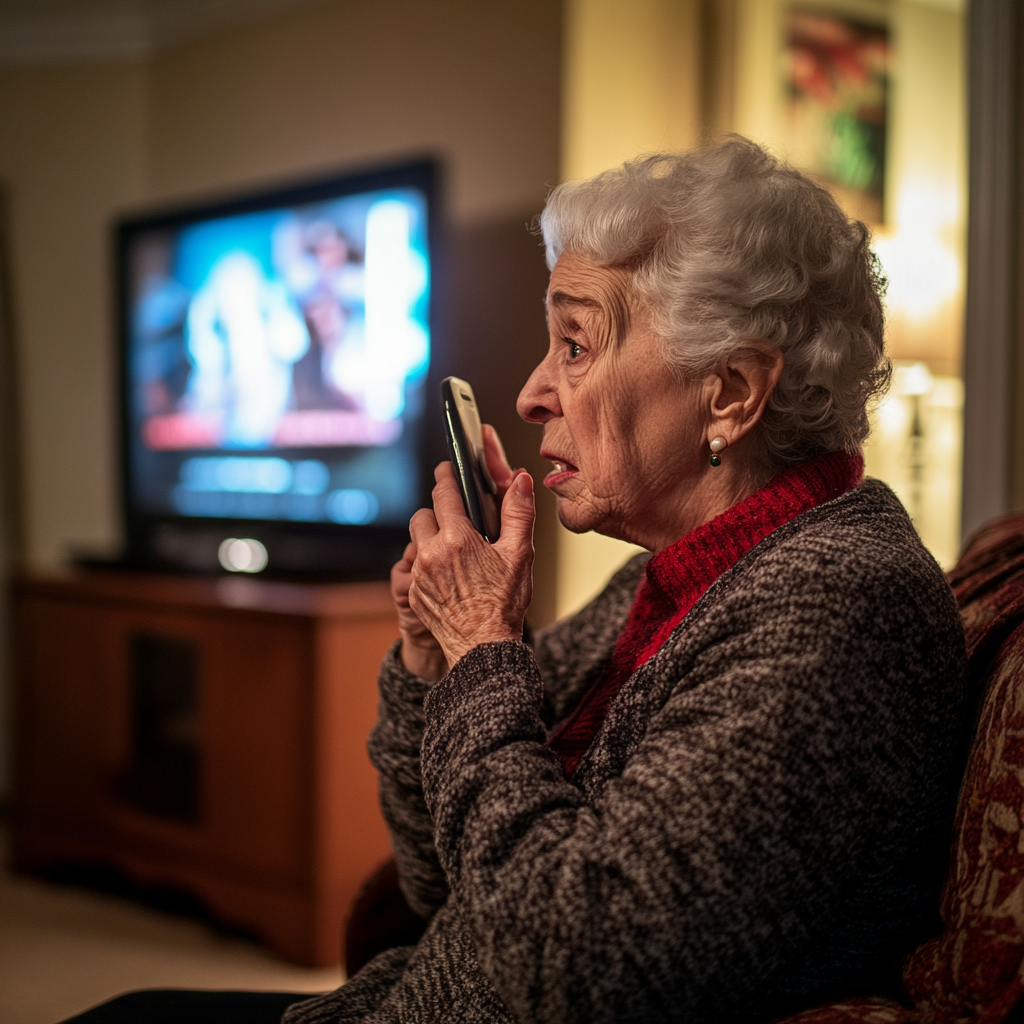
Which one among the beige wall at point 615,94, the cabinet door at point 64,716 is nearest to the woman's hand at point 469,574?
the beige wall at point 615,94

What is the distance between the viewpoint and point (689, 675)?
0.83 metres

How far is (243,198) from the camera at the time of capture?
2.82m

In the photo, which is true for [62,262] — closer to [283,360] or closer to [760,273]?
[283,360]

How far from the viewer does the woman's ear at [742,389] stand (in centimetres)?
96

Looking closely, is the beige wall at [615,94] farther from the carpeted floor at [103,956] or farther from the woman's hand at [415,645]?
the woman's hand at [415,645]

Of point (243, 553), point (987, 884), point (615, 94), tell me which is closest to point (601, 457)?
point (987, 884)

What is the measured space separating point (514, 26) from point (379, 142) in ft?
1.70

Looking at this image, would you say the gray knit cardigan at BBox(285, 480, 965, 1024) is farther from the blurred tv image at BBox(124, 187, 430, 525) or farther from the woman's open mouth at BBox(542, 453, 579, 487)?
the blurred tv image at BBox(124, 187, 430, 525)

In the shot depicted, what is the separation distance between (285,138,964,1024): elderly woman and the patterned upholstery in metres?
0.03

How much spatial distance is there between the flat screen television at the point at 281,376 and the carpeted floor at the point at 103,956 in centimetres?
86

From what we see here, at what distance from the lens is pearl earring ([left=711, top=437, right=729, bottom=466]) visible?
38.3 inches

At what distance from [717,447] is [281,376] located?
1988 mm

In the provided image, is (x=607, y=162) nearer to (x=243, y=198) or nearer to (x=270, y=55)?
(x=243, y=198)

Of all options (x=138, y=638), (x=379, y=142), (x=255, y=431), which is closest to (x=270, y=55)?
(x=379, y=142)
